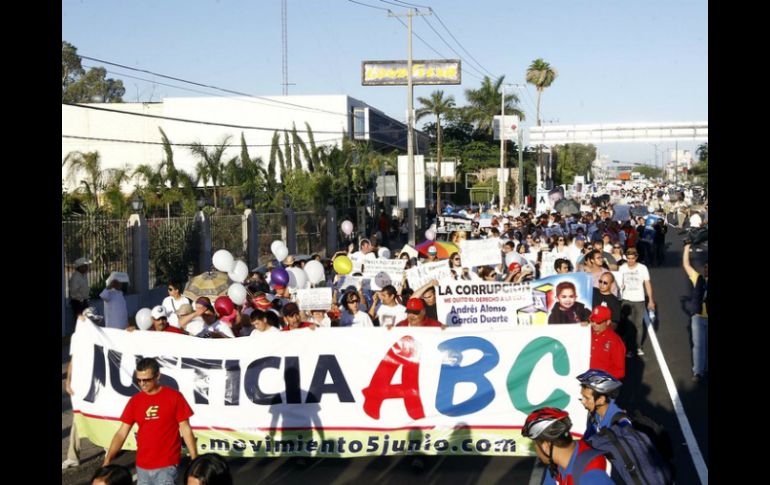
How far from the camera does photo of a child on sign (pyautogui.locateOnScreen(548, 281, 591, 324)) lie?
11.1 m

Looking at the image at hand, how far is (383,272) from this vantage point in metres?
15.6

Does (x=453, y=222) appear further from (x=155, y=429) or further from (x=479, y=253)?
(x=155, y=429)

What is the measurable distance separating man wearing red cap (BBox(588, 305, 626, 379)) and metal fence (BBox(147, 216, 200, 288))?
635 inches

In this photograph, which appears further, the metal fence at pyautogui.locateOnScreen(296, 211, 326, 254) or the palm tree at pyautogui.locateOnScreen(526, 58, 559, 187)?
the palm tree at pyautogui.locateOnScreen(526, 58, 559, 187)

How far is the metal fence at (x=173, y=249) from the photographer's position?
23500 mm

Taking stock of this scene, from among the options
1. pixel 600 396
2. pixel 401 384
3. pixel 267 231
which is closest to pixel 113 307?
pixel 401 384

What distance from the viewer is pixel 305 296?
11992 millimetres

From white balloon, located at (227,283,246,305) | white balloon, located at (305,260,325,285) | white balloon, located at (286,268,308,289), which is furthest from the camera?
white balloon, located at (305,260,325,285)

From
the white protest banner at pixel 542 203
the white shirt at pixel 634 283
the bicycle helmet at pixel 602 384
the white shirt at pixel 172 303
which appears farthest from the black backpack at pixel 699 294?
the white protest banner at pixel 542 203

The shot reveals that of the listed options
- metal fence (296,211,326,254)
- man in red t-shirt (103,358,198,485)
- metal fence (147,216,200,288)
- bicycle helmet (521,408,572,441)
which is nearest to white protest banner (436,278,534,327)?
man in red t-shirt (103,358,198,485)

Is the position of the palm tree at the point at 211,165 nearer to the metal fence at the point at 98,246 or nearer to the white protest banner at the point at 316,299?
the metal fence at the point at 98,246

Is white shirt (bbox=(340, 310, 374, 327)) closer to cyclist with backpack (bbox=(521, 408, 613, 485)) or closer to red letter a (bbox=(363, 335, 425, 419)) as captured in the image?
red letter a (bbox=(363, 335, 425, 419))
